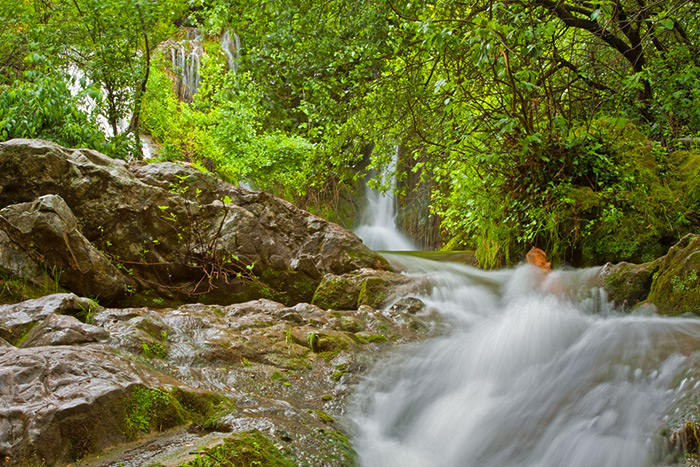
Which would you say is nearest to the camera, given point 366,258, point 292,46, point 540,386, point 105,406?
point 105,406

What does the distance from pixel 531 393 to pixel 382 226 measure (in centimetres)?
1153

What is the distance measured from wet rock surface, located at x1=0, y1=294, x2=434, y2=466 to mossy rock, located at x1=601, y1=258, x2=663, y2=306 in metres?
2.45

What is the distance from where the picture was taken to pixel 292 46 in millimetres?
9875

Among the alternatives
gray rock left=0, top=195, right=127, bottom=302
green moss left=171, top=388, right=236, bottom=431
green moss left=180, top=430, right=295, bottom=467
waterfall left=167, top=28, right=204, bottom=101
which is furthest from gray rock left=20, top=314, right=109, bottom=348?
waterfall left=167, top=28, right=204, bottom=101

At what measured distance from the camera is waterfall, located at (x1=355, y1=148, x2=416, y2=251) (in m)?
14.3

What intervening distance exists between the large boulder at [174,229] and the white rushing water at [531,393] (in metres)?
2.51

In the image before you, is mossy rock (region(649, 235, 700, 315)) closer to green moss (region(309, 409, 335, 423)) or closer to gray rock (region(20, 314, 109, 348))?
green moss (region(309, 409, 335, 423))

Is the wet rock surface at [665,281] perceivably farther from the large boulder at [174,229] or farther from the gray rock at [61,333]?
the gray rock at [61,333]

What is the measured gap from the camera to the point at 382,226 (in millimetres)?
15102

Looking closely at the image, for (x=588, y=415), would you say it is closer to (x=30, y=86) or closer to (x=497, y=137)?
(x=497, y=137)

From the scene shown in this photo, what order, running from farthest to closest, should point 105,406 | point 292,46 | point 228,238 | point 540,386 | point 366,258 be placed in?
Result: point 292,46, point 366,258, point 228,238, point 540,386, point 105,406

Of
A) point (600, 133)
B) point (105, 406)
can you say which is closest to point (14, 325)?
point (105, 406)

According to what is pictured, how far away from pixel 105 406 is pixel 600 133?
666cm

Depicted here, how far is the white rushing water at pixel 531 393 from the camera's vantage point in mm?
2951
